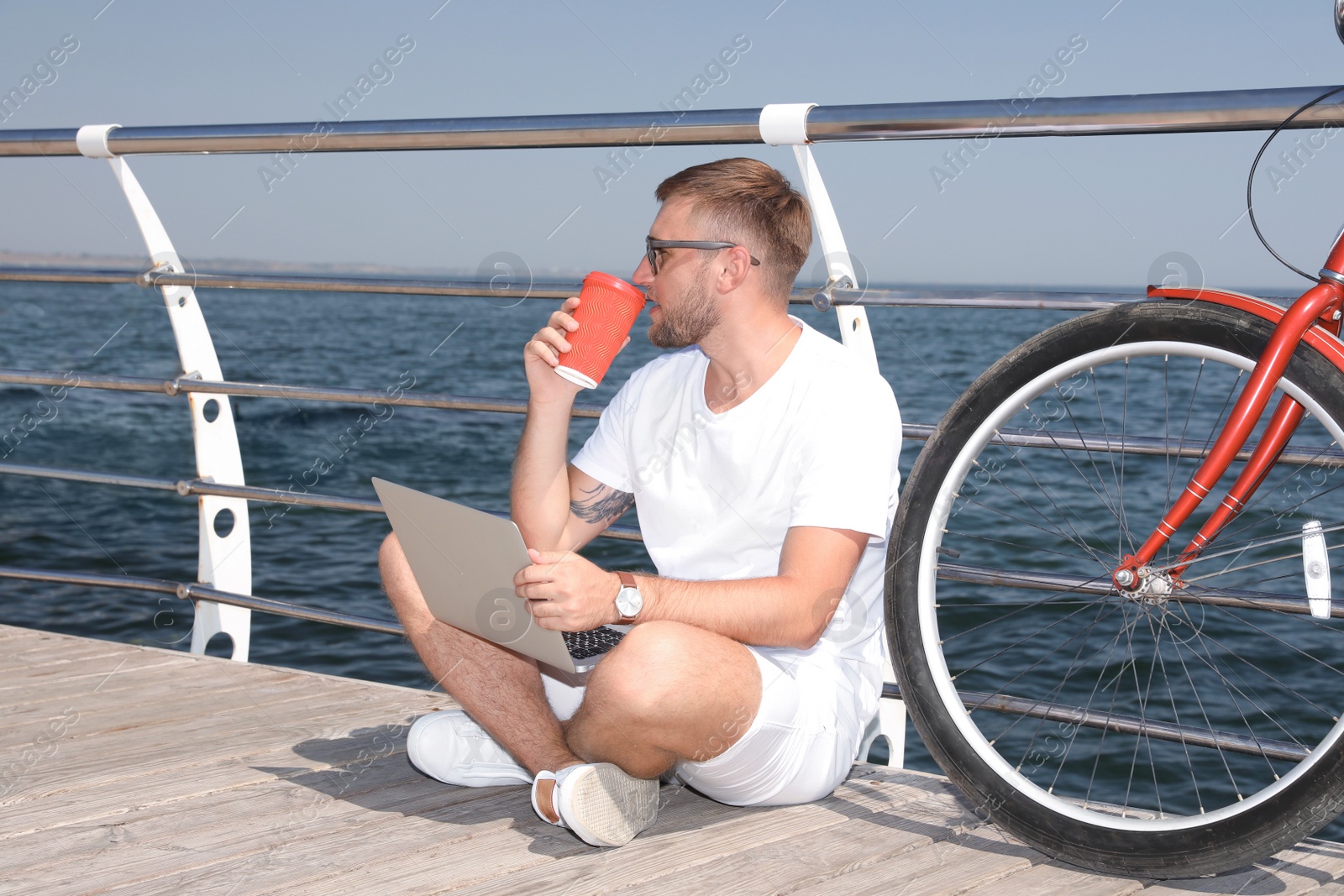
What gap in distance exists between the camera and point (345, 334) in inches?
1407

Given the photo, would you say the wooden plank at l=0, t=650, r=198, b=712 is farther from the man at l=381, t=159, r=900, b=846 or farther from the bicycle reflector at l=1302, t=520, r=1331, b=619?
the bicycle reflector at l=1302, t=520, r=1331, b=619

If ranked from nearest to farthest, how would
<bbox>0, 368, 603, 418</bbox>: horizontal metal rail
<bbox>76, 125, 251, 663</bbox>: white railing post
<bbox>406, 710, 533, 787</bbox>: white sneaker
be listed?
<bbox>406, 710, 533, 787</bbox>: white sneaker < <bbox>0, 368, 603, 418</bbox>: horizontal metal rail < <bbox>76, 125, 251, 663</bbox>: white railing post

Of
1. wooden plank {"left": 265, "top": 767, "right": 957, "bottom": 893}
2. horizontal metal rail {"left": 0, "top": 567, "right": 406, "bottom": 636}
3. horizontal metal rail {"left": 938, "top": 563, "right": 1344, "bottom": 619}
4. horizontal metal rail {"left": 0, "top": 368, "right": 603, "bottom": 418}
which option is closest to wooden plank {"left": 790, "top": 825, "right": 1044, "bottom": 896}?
wooden plank {"left": 265, "top": 767, "right": 957, "bottom": 893}

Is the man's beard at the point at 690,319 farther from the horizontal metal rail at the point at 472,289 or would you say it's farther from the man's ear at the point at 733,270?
the horizontal metal rail at the point at 472,289

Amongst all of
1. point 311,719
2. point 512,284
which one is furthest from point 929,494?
point 311,719

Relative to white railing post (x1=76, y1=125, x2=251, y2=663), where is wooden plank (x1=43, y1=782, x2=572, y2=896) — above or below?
below

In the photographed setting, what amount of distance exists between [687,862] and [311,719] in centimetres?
96

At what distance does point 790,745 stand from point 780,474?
0.40 meters

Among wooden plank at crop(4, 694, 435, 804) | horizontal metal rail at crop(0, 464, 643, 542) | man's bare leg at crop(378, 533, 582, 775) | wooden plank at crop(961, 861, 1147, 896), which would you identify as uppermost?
horizontal metal rail at crop(0, 464, 643, 542)

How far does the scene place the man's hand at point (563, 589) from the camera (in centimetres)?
153

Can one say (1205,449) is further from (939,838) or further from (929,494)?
(939,838)

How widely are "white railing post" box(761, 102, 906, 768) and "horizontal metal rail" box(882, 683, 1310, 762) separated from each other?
0.64 feet

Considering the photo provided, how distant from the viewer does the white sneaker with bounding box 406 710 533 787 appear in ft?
6.16

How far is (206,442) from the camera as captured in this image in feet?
8.61
